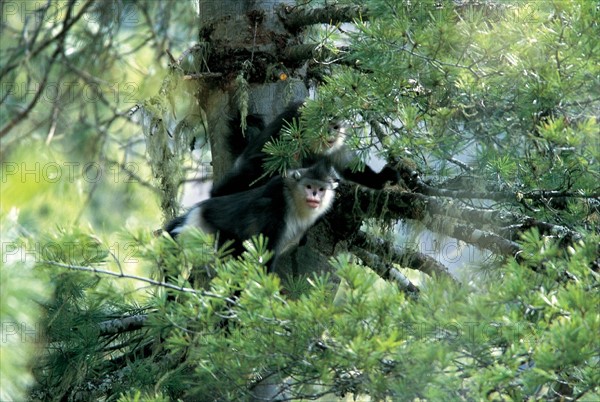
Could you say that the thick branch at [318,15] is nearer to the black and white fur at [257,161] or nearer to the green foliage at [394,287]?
the green foliage at [394,287]

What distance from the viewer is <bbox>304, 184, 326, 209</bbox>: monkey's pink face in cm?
504


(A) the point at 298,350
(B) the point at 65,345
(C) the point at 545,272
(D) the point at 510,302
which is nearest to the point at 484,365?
(D) the point at 510,302

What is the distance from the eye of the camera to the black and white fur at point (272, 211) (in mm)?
4906

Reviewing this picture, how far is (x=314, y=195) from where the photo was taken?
5102mm

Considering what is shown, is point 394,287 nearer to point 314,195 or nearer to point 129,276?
point 129,276

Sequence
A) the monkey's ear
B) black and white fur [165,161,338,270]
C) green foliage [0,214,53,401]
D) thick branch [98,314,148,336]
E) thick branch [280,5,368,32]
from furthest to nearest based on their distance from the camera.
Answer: the monkey's ear → black and white fur [165,161,338,270] → thick branch [280,5,368,32] → thick branch [98,314,148,336] → green foliage [0,214,53,401]

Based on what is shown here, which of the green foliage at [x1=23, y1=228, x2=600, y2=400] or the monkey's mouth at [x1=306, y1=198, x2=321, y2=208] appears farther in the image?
the monkey's mouth at [x1=306, y1=198, x2=321, y2=208]

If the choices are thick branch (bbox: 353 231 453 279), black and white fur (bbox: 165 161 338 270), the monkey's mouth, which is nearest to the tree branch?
black and white fur (bbox: 165 161 338 270)

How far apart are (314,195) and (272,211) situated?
30 cm

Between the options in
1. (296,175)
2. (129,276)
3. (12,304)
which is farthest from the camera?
(296,175)

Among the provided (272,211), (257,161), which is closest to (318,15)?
(257,161)

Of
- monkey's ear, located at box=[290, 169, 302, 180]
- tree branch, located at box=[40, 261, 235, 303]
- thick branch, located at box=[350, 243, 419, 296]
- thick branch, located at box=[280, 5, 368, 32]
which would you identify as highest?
thick branch, located at box=[280, 5, 368, 32]

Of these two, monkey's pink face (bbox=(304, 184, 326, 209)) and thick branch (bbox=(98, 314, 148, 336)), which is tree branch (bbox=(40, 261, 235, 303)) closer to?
thick branch (bbox=(98, 314, 148, 336))

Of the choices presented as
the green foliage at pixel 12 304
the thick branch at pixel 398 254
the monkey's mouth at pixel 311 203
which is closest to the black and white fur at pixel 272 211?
the monkey's mouth at pixel 311 203
